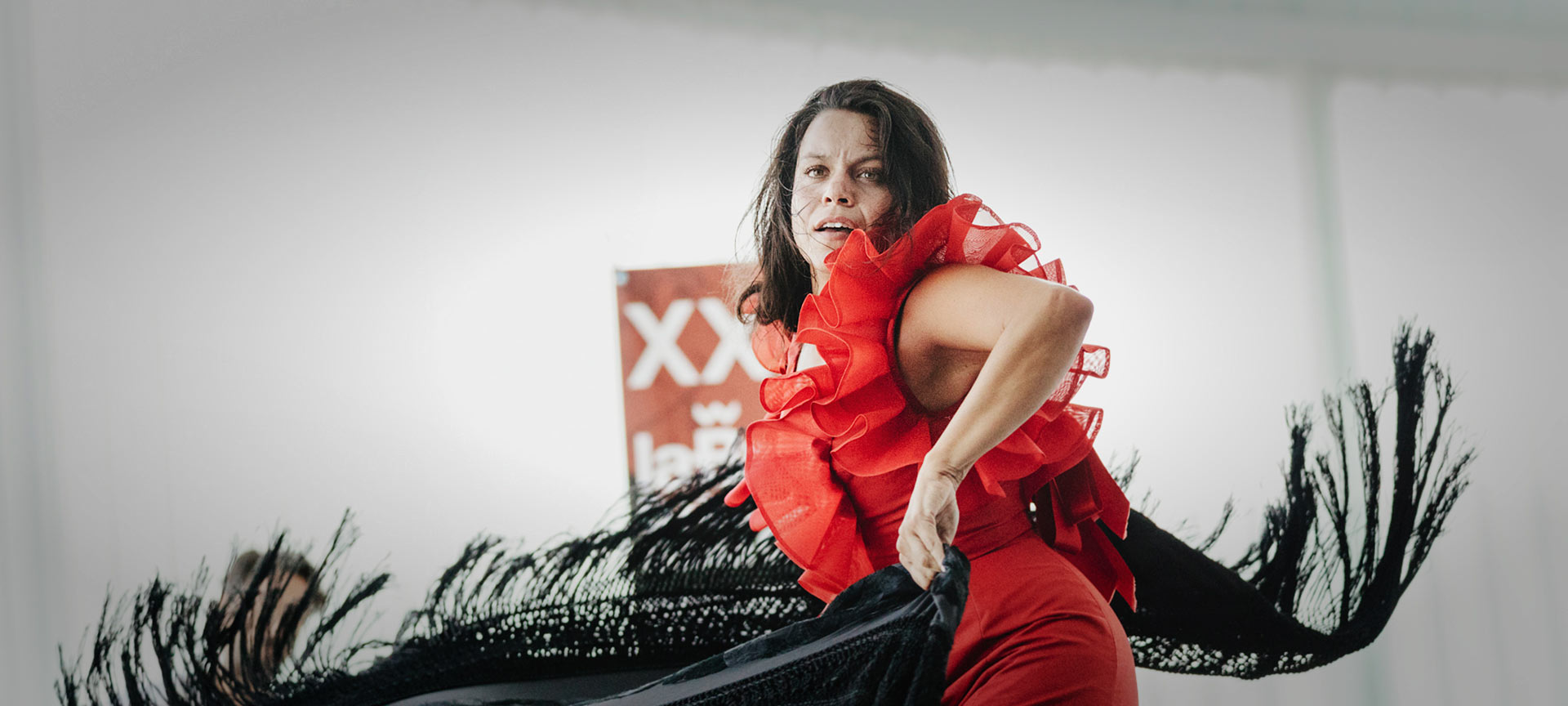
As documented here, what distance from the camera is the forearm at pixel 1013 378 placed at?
626mm

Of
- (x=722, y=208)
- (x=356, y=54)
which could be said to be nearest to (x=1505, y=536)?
(x=722, y=208)

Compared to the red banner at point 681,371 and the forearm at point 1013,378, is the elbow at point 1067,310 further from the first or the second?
the red banner at point 681,371

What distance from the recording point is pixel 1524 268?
5.24 ft

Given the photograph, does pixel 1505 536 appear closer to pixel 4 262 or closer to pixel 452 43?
pixel 452 43

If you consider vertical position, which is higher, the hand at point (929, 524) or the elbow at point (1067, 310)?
the elbow at point (1067, 310)

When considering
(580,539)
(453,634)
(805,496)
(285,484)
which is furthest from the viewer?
(285,484)

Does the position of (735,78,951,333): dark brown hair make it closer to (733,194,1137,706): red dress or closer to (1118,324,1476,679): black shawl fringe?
(733,194,1137,706): red dress

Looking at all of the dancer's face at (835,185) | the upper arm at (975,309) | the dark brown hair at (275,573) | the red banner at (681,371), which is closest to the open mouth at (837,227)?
the dancer's face at (835,185)

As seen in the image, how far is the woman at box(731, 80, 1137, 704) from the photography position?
0.64 meters

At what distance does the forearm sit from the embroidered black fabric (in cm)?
42

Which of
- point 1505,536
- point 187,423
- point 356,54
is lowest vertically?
point 1505,536

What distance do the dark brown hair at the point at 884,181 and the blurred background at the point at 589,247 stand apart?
0.51 metres

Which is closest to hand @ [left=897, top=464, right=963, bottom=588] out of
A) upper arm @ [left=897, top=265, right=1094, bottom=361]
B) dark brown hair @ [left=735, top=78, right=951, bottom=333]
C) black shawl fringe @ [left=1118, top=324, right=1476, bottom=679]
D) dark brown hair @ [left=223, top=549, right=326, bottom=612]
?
upper arm @ [left=897, top=265, right=1094, bottom=361]

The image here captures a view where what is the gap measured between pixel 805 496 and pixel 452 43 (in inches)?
46.0
